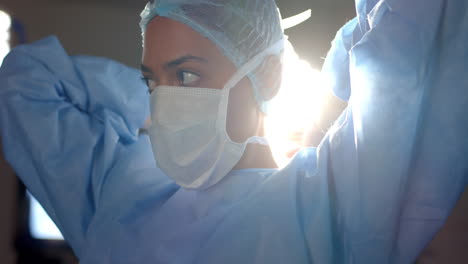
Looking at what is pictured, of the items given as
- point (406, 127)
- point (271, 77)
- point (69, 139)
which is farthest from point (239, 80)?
point (69, 139)

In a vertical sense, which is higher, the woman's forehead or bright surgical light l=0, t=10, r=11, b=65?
bright surgical light l=0, t=10, r=11, b=65

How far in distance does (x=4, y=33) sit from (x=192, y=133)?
91.1 inches

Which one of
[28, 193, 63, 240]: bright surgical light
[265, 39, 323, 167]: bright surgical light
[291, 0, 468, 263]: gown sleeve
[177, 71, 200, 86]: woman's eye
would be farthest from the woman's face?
[28, 193, 63, 240]: bright surgical light

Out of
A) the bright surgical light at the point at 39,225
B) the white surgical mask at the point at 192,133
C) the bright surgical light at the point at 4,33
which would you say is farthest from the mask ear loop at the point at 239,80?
the bright surgical light at the point at 4,33

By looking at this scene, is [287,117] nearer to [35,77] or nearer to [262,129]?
[262,129]

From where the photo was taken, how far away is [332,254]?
71 centimetres

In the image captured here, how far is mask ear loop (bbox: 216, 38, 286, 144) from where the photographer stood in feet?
2.86

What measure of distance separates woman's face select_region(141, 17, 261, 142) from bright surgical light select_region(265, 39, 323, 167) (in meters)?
Answer: 0.14

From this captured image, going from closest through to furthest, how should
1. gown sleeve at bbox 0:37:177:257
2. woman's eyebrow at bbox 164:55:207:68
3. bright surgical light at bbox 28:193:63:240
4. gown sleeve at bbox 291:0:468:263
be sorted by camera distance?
gown sleeve at bbox 291:0:468:263 < woman's eyebrow at bbox 164:55:207:68 < gown sleeve at bbox 0:37:177:257 < bright surgical light at bbox 28:193:63:240

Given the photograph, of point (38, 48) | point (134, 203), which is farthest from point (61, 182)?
point (38, 48)

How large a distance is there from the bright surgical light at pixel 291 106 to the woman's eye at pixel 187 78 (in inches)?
8.7

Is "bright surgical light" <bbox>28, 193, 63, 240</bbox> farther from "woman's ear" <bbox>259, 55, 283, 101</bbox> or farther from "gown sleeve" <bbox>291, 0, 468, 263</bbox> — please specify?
"gown sleeve" <bbox>291, 0, 468, 263</bbox>

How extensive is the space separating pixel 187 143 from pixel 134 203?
0.76 ft

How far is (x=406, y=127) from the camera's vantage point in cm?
62
